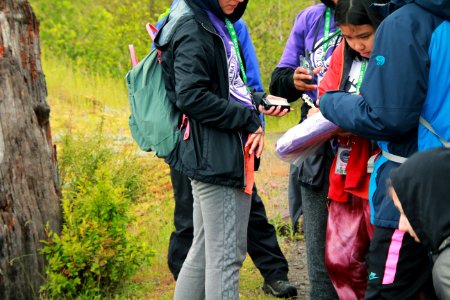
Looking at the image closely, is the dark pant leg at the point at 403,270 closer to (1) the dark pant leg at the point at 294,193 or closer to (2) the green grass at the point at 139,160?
(2) the green grass at the point at 139,160

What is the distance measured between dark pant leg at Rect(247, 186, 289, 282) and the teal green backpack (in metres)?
1.25

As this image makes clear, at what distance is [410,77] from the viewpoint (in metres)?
2.95

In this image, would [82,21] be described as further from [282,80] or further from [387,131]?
[387,131]

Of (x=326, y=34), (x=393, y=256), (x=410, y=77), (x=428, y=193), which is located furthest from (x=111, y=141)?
(x=428, y=193)

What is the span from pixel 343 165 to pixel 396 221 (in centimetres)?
66

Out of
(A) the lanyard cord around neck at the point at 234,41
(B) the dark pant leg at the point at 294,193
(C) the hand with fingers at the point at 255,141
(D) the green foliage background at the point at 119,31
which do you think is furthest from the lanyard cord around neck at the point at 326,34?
(D) the green foliage background at the point at 119,31

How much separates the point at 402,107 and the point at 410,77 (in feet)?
0.39

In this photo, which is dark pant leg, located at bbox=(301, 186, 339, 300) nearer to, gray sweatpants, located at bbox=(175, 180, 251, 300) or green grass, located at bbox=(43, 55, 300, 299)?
gray sweatpants, located at bbox=(175, 180, 251, 300)

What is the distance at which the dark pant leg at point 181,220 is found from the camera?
15.6ft

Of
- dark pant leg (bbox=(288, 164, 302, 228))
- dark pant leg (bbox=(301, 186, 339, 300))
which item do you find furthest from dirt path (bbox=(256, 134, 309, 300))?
dark pant leg (bbox=(301, 186, 339, 300))

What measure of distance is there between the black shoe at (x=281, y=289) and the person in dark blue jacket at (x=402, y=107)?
1.63 meters

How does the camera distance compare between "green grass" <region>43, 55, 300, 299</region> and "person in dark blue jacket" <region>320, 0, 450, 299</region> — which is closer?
"person in dark blue jacket" <region>320, 0, 450, 299</region>

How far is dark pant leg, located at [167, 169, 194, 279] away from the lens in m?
4.75

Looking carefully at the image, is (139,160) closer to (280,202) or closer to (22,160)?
(280,202)
